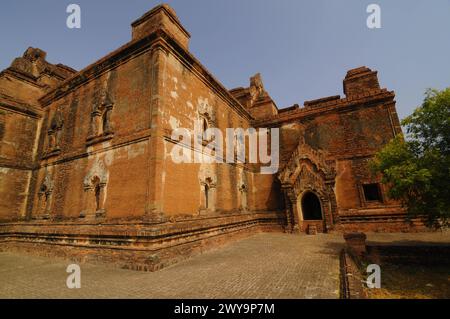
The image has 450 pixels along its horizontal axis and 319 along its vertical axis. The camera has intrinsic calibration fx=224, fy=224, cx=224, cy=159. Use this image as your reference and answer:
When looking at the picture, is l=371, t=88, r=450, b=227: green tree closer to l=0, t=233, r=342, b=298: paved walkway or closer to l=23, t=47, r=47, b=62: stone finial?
l=0, t=233, r=342, b=298: paved walkway

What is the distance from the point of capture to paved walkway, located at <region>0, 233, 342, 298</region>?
15.0ft

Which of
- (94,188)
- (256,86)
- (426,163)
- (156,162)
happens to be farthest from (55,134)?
(426,163)

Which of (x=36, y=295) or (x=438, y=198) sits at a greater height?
(x=438, y=198)

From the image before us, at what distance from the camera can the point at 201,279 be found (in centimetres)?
543

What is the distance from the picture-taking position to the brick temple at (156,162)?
8117mm

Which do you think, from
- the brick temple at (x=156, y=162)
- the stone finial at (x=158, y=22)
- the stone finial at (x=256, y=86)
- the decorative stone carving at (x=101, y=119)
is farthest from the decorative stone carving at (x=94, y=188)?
the stone finial at (x=256, y=86)

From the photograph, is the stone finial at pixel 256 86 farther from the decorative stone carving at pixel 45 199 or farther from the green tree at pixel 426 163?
the decorative stone carving at pixel 45 199

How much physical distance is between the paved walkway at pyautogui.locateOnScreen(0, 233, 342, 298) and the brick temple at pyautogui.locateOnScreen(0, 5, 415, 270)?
2.71ft

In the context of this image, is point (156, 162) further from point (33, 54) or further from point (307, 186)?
point (33, 54)

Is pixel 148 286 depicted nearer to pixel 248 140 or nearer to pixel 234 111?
pixel 234 111

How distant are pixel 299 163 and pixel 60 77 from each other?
734 inches

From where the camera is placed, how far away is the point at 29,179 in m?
13.6

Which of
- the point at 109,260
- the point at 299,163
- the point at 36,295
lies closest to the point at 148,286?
the point at 36,295

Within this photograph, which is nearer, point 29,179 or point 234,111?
point 29,179
